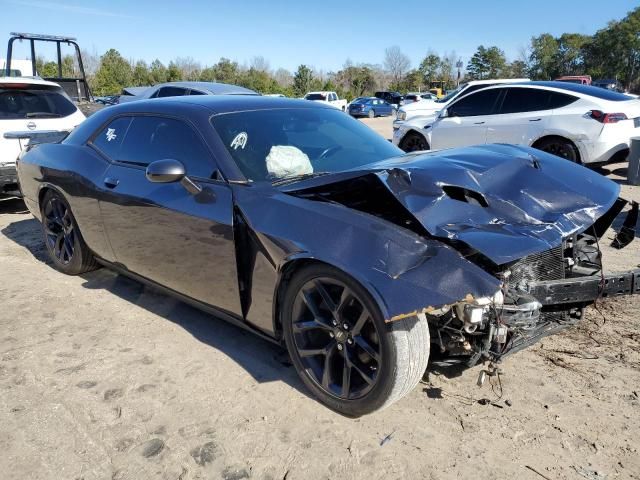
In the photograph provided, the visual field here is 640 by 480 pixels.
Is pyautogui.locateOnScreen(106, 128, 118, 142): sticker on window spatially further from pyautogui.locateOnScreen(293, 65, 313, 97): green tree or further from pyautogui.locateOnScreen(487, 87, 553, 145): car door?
pyautogui.locateOnScreen(293, 65, 313, 97): green tree

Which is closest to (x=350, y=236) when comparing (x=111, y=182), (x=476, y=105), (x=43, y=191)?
(x=111, y=182)

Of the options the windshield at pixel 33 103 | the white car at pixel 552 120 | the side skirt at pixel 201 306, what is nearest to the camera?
the side skirt at pixel 201 306

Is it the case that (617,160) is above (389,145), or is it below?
below

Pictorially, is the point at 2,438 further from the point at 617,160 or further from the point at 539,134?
the point at 617,160

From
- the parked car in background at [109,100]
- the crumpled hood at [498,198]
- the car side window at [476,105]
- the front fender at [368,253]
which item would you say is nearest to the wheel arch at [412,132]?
the car side window at [476,105]

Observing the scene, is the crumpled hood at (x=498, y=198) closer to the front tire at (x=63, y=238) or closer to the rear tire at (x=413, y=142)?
the front tire at (x=63, y=238)

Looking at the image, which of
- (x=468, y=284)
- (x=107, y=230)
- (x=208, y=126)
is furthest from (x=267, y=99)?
(x=468, y=284)

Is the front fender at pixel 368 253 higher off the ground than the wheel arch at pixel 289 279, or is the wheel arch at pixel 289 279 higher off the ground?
the front fender at pixel 368 253

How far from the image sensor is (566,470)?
2.29 meters

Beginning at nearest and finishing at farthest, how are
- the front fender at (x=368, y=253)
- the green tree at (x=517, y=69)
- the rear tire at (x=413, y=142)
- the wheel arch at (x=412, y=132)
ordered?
the front fender at (x=368, y=253)
the wheel arch at (x=412, y=132)
the rear tire at (x=413, y=142)
the green tree at (x=517, y=69)

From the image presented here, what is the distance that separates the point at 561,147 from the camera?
27.1 ft

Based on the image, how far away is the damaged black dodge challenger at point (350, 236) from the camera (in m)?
2.44

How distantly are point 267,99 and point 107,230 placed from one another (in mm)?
1582

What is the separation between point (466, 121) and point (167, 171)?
734 centimetres
